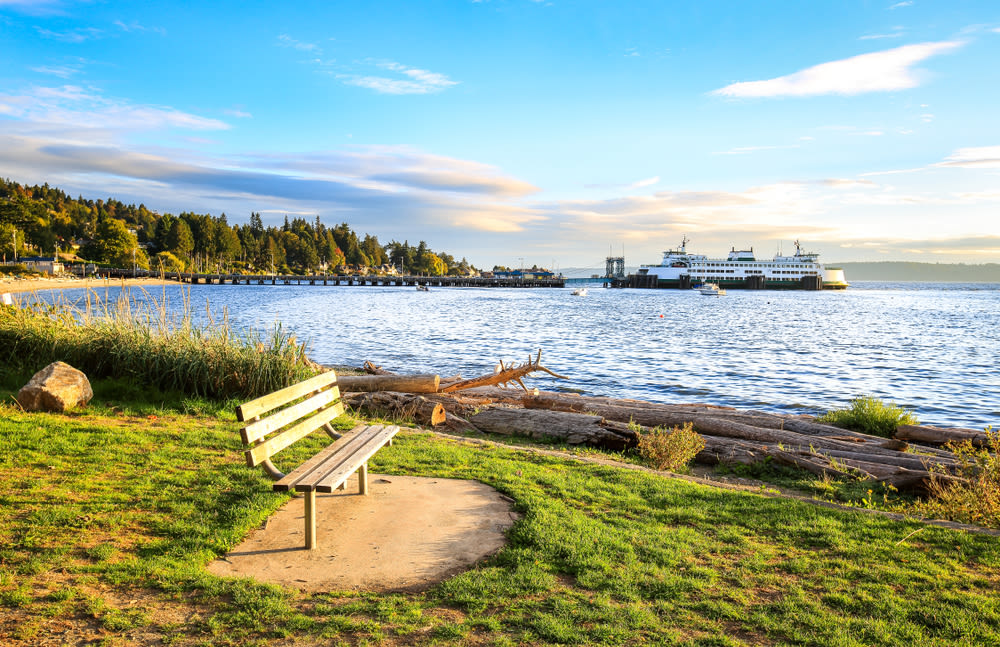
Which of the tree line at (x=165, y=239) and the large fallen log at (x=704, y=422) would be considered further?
the tree line at (x=165, y=239)

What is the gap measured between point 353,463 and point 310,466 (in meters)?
0.33

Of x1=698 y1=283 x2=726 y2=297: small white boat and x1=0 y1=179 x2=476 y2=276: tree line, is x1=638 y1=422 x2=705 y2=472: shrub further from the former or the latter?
→ x1=698 y1=283 x2=726 y2=297: small white boat

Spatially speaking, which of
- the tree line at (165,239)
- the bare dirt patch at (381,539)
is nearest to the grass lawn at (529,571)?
the bare dirt patch at (381,539)

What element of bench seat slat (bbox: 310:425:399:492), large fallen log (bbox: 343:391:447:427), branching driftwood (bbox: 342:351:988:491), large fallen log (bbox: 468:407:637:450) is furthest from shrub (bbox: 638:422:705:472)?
bench seat slat (bbox: 310:425:399:492)

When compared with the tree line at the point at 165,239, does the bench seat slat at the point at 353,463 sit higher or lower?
lower

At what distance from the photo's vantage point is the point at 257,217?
187m

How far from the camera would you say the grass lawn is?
3.52 meters

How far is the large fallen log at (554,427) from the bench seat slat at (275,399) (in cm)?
396

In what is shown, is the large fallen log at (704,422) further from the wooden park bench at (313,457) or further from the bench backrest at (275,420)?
the bench backrest at (275,420)

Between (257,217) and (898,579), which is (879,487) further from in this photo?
(257,217)

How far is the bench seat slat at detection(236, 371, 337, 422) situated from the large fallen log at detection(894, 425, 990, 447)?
9445mm

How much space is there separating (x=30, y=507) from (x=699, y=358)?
970 inches

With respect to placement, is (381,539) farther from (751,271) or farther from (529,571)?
(751,271)

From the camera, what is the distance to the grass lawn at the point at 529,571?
3.52m
